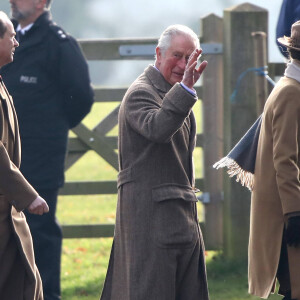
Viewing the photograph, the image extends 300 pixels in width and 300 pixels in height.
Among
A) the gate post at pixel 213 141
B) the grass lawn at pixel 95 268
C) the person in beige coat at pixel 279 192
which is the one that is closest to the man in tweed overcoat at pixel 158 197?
the person in beige coat at pixel 279 192

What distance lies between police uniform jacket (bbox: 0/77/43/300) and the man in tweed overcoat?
0.47 meters

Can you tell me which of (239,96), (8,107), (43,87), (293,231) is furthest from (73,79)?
(293,231)

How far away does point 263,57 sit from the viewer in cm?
821

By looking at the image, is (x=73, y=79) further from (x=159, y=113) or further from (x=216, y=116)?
(x=159, y=113)

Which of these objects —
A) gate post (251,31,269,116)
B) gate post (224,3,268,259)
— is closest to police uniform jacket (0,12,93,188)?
gate post (251,31,269,116)

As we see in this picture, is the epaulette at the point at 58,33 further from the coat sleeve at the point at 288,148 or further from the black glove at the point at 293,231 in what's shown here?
the black glove at the point at 293,231

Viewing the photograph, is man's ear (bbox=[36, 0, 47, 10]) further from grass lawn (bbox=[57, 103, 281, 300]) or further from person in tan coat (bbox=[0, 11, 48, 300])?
grass lawn (bbox=[57, 103, 281, 300])

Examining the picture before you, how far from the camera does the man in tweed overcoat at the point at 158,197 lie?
216 inches

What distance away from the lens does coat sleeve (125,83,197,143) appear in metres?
5.24

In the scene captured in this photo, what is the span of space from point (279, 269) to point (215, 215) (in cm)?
334

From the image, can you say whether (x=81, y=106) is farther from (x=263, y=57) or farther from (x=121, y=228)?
(x=121, y=228)

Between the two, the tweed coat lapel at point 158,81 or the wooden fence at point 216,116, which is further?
the wooden fence at point 216,116

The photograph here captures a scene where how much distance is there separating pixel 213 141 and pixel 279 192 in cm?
353

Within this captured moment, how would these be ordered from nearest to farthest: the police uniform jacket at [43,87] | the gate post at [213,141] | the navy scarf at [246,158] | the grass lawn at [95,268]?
the navy scarf at [246,158]
the police uniform jacket at [43,87]
the grass lawn at [95,268]
the gate post at [213,141]
